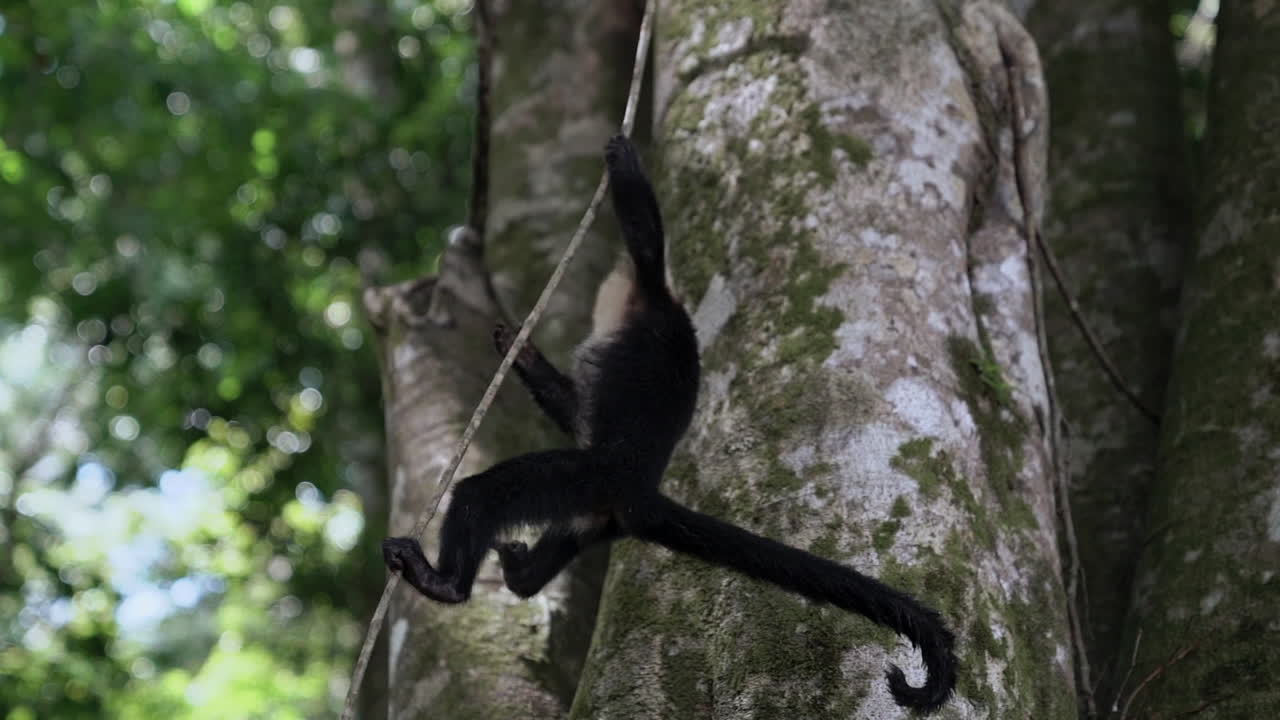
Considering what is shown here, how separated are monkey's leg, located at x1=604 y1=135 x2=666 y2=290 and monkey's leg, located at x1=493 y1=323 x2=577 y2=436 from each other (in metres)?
0.46

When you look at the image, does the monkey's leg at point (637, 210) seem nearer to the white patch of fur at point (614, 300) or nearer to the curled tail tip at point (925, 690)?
the white patch of fur at point (614, 300)

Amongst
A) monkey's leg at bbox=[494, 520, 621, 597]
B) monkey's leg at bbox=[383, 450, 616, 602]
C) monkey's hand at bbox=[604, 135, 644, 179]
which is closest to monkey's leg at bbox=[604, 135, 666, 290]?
monkey's hand at bbox=[604, 135, 644, 179]

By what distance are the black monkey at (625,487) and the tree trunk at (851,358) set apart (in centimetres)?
8

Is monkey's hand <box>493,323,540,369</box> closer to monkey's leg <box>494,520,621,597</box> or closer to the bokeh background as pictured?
monkey's leg <box>494,520,621,597</box>

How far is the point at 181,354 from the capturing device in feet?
24.1

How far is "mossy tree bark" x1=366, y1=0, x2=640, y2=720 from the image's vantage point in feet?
11.9

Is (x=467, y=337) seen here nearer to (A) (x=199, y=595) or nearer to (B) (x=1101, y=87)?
(B) (x=1101, y=87)

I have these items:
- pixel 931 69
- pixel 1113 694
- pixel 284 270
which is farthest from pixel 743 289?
pixel 284 270

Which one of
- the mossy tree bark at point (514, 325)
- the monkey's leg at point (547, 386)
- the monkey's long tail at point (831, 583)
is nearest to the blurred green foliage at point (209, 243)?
the mossy tree bark at point (514, 325)

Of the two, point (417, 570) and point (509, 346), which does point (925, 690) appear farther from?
point (509, 346)

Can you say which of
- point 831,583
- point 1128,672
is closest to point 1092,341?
point 1128,672

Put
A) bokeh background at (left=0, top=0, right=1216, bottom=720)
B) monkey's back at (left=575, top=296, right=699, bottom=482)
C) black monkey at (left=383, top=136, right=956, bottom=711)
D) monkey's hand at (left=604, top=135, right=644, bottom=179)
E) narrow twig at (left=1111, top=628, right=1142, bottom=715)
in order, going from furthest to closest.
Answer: bokeh background at (left=0, top=0, right=1216, bottom=720) < monkey's hand at (left=604, top=135, right=644, bottom=179) < monkey's back at (left=575, top=296, right=699, bottom=482) < narrow twig at (left=1111, top=628, right=1142, bottom=715) < black monkey at (left=383, top=136, right=956, bottom=711)

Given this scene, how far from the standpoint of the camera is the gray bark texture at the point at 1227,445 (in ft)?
10.1

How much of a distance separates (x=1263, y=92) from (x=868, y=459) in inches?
88.8
